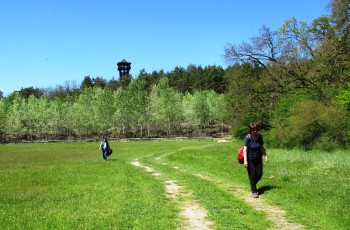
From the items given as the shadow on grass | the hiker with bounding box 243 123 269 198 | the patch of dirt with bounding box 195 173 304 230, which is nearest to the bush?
the shadow on grass

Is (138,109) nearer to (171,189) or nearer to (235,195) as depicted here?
(171,189)

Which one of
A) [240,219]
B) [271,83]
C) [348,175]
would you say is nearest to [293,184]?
[348,175]

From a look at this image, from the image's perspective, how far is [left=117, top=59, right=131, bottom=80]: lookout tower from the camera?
7475 inches

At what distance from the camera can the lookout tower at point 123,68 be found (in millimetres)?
189875

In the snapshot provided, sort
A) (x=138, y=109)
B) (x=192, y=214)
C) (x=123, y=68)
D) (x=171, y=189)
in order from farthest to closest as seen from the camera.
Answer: (x=123, y=68)
(x=138, y=109)
(x=171, y=189)
(x=192, y=214)

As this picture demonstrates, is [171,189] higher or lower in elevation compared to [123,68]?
lower

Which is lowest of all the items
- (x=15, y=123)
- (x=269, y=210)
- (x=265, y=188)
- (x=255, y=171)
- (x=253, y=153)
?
(x=269, y=210)

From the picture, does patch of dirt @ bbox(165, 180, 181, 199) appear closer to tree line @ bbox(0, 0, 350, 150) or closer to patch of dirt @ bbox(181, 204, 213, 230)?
patch of dirt @ bbox(181, 204, 213, 230)

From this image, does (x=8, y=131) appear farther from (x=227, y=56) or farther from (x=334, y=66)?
(x=334, y=66)

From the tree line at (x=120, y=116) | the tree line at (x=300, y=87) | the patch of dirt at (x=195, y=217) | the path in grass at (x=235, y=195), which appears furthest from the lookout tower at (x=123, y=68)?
the patch of dirt at (x=195, y=217)

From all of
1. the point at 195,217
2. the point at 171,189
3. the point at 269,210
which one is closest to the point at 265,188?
the point at 269,210

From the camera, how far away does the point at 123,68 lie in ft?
630

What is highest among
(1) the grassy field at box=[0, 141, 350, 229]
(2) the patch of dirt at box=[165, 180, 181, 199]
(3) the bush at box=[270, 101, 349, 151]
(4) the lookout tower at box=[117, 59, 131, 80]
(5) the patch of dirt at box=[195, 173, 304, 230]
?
(4) the lookout tower at box=[117, 59, 131, 80]

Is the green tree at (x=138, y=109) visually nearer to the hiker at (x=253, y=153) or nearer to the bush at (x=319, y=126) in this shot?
the bush at (x=319, y=126)
